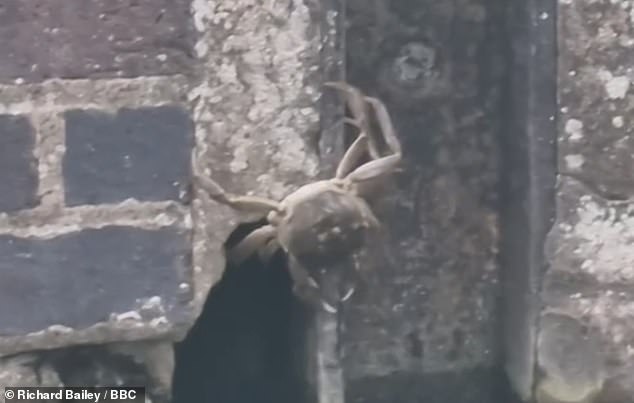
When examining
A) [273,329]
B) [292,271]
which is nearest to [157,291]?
[292,271]

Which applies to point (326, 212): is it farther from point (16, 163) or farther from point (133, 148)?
point (16, 163)

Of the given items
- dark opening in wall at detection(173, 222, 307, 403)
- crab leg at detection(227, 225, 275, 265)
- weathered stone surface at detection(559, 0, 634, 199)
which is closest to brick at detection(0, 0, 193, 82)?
crab leg at detection(227, 225, 275, 265)

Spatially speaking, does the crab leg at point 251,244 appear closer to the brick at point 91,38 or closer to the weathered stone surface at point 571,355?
the brick at point 91,38

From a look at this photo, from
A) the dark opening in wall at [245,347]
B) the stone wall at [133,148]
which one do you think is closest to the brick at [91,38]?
the stone wall at [133,148]

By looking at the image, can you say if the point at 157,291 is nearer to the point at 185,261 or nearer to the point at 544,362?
the point at 185,261

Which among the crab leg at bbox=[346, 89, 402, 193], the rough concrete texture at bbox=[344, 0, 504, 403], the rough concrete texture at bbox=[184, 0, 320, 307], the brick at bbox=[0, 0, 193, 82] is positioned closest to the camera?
the brick at bbox=[0, 0, 193, 82]

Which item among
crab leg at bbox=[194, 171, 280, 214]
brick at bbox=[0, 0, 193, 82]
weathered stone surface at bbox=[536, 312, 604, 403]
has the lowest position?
weathered stone surface at bbox=[536, 312, 604, 403]

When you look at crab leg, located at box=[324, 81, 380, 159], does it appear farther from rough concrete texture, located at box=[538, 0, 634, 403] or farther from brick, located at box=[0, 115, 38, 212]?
brick, located at box=[0, 115, 38, 212]
